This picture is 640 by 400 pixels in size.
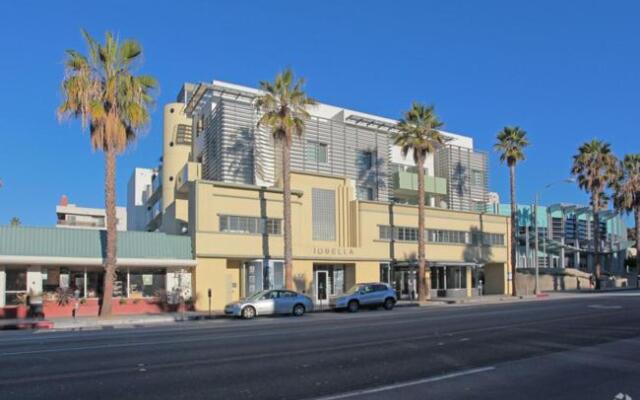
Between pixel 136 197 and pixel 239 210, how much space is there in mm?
39778

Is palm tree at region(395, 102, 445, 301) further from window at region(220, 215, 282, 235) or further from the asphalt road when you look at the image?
the asphalt road

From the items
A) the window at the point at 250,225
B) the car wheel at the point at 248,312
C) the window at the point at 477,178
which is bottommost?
the car wheel at the point at 248,312

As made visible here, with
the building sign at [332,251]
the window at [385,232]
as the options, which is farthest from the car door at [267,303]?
the window at [385,232]

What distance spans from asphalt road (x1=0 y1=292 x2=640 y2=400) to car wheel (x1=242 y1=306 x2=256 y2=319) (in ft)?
30.5

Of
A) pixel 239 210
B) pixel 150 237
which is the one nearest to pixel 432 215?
pixel 239 210

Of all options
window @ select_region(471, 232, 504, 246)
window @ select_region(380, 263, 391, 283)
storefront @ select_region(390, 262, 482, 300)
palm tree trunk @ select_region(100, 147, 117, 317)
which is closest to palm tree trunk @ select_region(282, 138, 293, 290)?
palm tree trunk @ select_region(100, 147, 117, 317)

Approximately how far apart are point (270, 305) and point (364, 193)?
66.0 feet

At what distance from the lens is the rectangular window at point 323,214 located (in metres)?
38.9

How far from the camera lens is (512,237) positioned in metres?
50.2

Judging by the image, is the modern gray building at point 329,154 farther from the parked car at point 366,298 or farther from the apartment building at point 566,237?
the apartment building at point 566,237

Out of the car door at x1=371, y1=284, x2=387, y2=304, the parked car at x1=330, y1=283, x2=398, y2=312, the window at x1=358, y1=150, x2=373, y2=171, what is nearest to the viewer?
the parked car at x1=330, y1=283, x2=398, y2=312

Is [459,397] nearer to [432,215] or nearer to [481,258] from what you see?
[432,215]

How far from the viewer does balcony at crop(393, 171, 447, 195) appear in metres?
48.8

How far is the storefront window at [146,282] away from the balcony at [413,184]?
2194 cm
